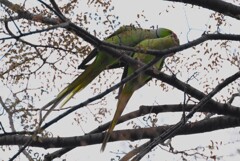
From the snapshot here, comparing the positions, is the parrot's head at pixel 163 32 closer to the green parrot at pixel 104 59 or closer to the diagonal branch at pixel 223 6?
the green parrot at pixel 104 59

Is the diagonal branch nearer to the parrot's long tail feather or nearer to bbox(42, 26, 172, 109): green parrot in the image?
bbox(42, 26, 172, 109): green parrot

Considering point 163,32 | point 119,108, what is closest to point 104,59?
point 119,108

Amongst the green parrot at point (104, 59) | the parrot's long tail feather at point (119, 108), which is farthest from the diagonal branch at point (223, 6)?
the parrot's long tail feather at point (119, 108)

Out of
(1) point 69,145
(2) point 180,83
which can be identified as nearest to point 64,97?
(2) point 180,83

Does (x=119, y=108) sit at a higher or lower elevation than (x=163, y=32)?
lower

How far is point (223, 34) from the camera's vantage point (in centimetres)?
302

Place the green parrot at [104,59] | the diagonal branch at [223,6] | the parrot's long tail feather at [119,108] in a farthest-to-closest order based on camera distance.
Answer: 1. the parrot's long tail feather at [119,108]
2. the diagonal branch at [223,6]
3. the green parrot at [104,59]

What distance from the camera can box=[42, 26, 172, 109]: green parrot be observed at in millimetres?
3188

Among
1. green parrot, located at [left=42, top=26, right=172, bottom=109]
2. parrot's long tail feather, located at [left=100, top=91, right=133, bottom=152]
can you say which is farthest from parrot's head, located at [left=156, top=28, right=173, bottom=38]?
parrot's long tail feather, located at [left=100, top=91, right=133, bottom=152]

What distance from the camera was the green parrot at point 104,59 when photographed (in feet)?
10.5

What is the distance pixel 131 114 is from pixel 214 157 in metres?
0.88

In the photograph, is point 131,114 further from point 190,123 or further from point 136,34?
point 136,34

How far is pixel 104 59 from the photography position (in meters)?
3.63

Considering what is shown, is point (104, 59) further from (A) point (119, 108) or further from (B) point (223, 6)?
(B) point (223, 6)
